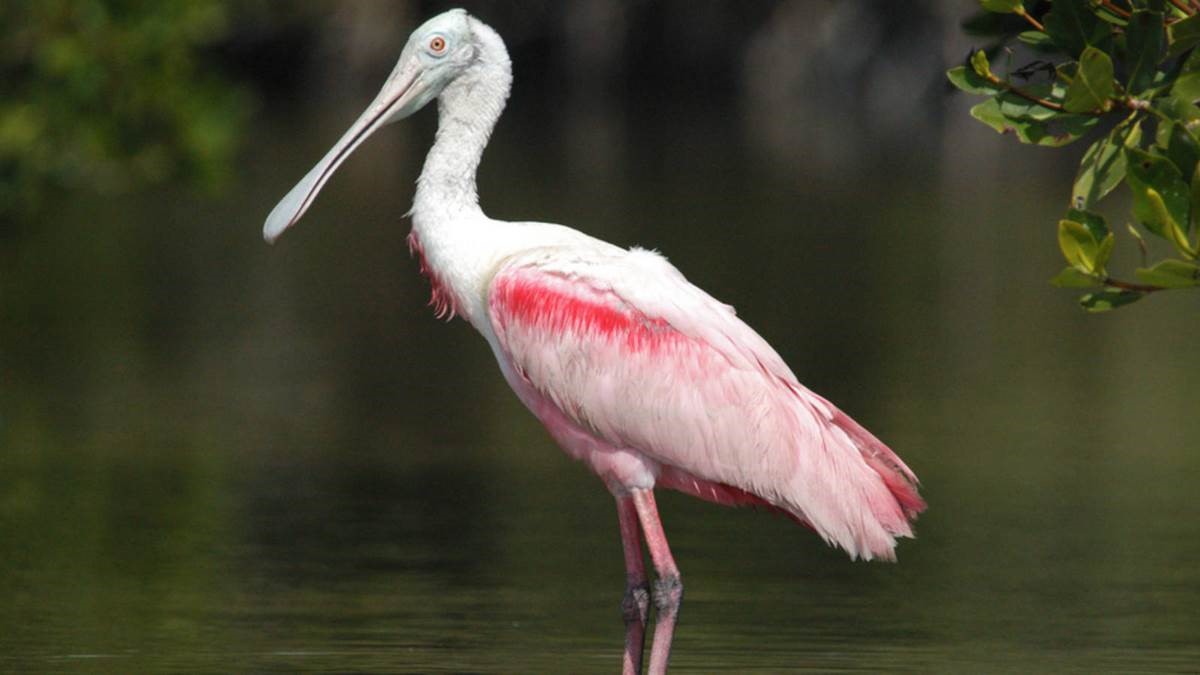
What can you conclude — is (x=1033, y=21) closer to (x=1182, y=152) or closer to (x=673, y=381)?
(x=1182, y=152)

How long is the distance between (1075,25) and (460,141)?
290 centimetres

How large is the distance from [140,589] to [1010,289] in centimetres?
1578

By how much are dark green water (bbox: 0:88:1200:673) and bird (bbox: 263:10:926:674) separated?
0.59 m

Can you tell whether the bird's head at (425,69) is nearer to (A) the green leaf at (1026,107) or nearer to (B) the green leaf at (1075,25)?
(A) the green leaf at (1026,107)

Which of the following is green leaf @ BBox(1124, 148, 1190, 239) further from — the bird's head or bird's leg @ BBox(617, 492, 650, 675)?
the bird's head

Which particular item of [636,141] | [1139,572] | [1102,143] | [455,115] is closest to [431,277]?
[455,115]

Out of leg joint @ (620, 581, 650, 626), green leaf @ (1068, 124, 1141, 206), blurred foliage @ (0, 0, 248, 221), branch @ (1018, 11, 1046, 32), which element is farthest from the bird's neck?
blurred foliage @ (0, 0, 248, 221)

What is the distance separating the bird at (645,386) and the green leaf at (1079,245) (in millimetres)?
2109

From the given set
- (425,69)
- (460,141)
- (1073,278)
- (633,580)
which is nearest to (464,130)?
(460,141)

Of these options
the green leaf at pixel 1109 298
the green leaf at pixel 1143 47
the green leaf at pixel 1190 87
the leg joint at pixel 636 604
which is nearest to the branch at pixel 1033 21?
the green leaf at pixel 1143 47

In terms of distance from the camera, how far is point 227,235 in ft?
105

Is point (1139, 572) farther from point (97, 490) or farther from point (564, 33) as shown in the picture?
point (564, 33)

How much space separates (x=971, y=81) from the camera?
22.1 ft

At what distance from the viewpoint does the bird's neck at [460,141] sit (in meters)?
8.77
